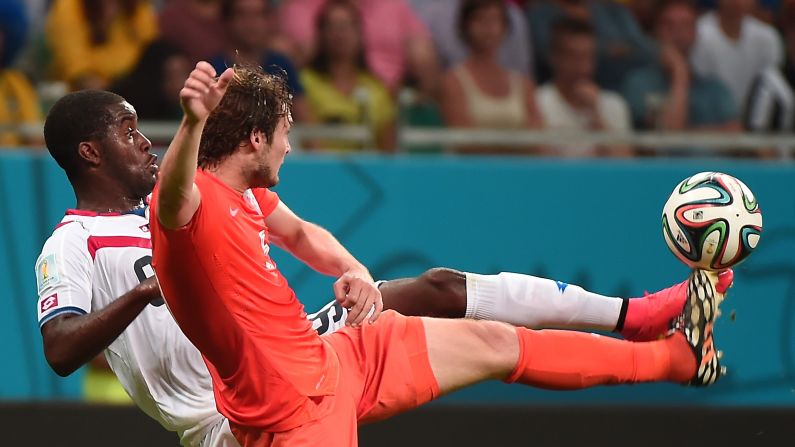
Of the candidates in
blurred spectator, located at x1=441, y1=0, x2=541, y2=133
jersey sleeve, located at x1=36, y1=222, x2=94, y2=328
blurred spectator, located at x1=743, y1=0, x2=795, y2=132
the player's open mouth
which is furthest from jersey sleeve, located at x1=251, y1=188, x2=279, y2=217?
blurred spectator, located at x1=743, y1=0, x2=795, y2=132

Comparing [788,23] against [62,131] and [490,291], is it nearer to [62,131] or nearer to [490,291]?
[490,291]

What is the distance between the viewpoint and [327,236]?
14.8ft

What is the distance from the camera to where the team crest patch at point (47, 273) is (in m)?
4.13

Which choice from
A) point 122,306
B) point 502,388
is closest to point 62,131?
point 122,306

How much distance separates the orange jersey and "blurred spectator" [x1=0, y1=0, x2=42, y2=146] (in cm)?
301

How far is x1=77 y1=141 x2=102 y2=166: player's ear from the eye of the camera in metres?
4.38

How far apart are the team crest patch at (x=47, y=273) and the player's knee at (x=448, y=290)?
1.16 m

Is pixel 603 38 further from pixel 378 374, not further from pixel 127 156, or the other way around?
pixel 378 374

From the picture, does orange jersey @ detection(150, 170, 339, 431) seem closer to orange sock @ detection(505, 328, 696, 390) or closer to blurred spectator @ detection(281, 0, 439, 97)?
orange sock @ detection(505, 328, 696, 390)

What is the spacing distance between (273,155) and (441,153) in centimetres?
295

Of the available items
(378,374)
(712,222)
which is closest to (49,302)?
(378,374)

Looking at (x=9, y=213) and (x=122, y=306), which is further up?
(x=122, y=306)

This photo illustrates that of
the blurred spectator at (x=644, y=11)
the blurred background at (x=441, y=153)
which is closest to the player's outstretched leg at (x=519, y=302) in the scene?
the blurred background at (x=441, y=153)

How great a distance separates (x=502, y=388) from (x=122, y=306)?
3.17 m
